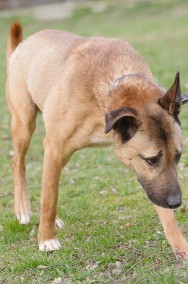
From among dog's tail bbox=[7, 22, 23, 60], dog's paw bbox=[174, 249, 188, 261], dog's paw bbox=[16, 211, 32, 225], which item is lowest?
dog's paw bbox=[16, 211, 32, 225]

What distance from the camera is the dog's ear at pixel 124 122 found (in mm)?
4922

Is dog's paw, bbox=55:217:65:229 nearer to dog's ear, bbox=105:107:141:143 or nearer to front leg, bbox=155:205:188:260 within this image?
front leg, bbox=155:205:188:260

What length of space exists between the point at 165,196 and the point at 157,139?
45 centimetres

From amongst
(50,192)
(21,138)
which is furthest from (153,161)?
(21,138)

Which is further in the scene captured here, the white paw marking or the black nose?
the white paw marking

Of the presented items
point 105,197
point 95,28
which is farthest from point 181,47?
point 105,197

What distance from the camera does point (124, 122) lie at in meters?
5.13

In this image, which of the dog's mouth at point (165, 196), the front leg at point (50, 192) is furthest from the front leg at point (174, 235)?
the front leg at point (50, 192)

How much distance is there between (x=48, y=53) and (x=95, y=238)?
1.97m

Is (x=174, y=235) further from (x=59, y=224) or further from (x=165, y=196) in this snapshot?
(x=59, y=224)

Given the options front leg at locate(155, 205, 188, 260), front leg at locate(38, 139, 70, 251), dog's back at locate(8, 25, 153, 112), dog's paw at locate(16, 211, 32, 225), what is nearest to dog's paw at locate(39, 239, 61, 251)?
front leg at locate(38, 139, 70, 251)

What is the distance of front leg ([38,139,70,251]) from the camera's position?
5902 millimetres

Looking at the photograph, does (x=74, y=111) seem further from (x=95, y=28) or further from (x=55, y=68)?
(x=95, y=28)

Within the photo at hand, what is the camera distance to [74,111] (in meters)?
5.68
